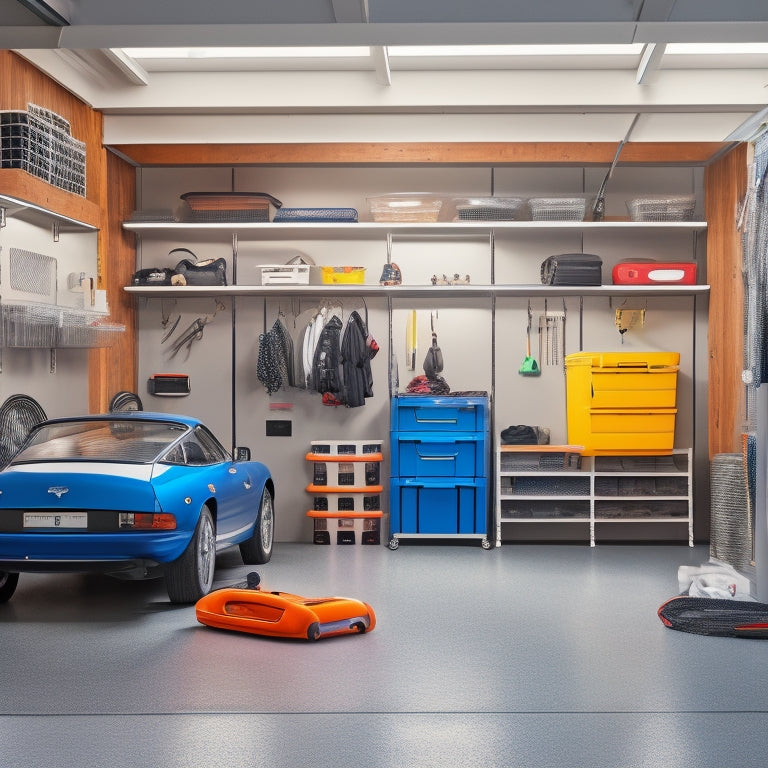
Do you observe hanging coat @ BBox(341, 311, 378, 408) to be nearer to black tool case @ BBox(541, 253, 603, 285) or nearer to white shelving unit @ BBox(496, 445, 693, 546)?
white shelving unit @ BBox(496, 445, 693, 546)

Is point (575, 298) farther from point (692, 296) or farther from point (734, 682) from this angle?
point (734, 682)

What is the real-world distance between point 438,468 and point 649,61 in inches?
142

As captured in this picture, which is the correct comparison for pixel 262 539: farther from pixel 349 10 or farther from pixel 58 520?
pixel 349 10

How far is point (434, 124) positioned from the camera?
790cm

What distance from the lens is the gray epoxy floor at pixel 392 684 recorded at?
325cm

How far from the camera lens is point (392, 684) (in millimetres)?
4094

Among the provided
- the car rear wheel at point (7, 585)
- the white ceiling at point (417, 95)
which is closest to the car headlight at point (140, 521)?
the car rear wheel at point (7, 585)

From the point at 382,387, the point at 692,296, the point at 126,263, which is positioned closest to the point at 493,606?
the point at 382,387

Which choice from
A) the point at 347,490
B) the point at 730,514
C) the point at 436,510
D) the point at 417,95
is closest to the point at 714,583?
the point at 730,514

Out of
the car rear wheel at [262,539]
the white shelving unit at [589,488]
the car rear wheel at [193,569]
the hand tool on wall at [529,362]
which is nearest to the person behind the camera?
the car rear wheel at [193,569]

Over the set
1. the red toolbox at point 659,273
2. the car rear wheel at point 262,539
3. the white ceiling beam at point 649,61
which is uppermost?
the white ceiling beam at point 649,61

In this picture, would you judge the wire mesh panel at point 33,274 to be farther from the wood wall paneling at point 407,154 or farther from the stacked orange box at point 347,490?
the stacked orange box at point 347,490

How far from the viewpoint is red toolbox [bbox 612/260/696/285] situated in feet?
27.8

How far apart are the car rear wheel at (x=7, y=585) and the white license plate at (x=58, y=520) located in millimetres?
733
